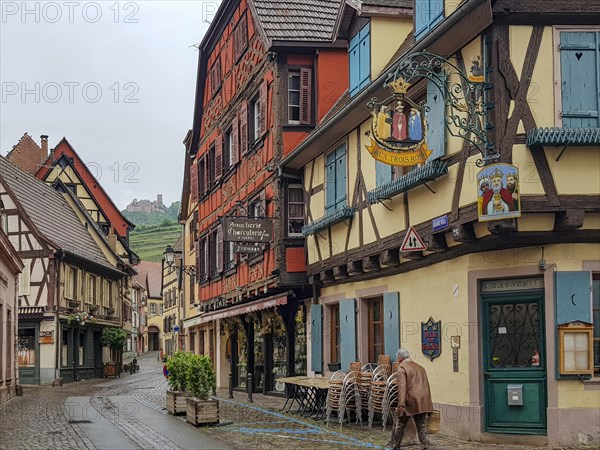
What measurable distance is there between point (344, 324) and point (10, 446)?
25.6ft

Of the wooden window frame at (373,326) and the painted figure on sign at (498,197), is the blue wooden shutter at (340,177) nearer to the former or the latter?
the wooden window frame at (373,326)

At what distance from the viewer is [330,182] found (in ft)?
68.2

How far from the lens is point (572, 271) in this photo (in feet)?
43.9

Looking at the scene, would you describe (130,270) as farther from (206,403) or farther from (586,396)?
(586,396)

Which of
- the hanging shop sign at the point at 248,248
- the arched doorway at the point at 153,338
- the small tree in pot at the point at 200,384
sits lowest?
the arched doorway at the point at 153,338

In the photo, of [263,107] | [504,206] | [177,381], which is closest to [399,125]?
[504,206]

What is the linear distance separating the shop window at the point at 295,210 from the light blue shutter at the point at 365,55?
480 centimetres

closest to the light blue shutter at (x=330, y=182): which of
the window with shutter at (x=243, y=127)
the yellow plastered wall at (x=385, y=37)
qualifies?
the yellow plastered wall at (x=385, y=37)

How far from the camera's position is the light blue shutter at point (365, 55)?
1845 centimetres

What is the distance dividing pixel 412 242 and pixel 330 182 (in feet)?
18.0

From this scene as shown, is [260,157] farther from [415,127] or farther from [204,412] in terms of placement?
[415,127]

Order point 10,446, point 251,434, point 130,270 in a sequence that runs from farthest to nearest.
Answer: point 130,270 → point 251,434 → point 10,446

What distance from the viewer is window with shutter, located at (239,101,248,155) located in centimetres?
2659

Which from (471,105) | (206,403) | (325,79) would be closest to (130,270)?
(325,79)
